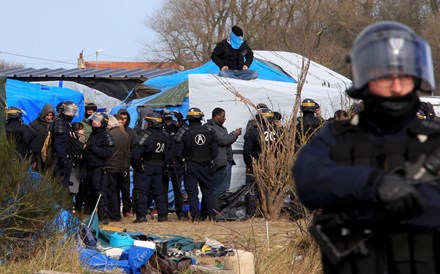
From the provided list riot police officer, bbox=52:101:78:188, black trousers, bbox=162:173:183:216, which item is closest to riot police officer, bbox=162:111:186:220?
black trousers, bbox=162:173:183:216

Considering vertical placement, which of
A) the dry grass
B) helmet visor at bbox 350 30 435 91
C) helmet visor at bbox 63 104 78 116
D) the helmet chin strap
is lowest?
the dry grass

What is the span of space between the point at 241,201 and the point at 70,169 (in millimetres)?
2618

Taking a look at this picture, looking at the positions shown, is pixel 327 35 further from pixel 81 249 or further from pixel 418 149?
pixel 418 149

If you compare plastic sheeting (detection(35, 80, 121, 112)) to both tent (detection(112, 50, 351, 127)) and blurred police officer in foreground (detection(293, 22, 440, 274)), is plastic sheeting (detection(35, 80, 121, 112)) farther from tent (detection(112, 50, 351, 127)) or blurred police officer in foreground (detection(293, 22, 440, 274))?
blurred police officer in foreground (detection(293, 22, 440, 274))

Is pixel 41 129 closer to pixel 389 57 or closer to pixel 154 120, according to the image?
pixel 154 120

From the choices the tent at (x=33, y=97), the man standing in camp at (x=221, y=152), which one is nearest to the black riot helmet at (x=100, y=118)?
the man standing in camp at (x=221, y=152)

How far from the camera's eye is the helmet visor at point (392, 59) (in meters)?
3.44

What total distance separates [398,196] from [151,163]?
38.4 feet

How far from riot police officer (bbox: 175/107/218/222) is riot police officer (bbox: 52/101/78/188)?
1655 mm

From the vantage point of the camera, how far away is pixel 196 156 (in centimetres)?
1473

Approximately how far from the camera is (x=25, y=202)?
351 inches

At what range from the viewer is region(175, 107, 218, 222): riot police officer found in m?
14.6

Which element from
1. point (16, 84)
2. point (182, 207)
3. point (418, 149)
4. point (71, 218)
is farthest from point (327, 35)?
point (418, 149)

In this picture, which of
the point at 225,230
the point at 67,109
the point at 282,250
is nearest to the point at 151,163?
the point at 67,109
